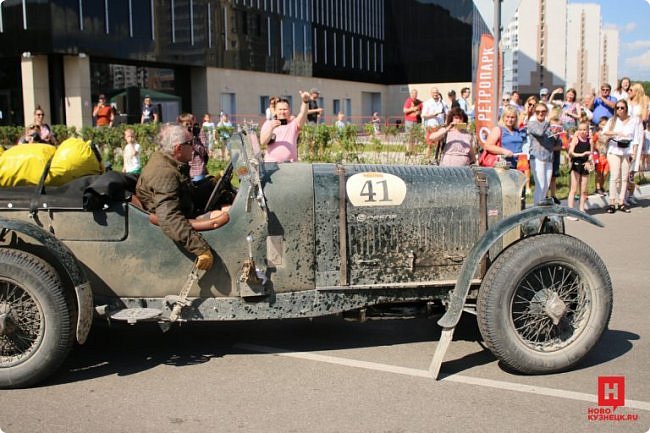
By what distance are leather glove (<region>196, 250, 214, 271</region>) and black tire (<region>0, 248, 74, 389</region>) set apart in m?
0.84

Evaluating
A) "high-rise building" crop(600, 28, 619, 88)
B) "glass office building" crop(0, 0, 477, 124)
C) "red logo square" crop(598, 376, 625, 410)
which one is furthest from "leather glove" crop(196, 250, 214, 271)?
"high-rise building" crop(600, 28, 619, 88)

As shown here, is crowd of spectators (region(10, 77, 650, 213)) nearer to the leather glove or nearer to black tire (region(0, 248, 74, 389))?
the leather glove

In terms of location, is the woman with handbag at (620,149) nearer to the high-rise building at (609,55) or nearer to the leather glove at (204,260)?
the leather glove at (204,260)

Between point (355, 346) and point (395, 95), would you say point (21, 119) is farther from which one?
point (395, 95)

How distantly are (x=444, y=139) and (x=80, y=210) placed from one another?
4458 millimetres

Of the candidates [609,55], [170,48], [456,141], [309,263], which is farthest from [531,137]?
[609,55]

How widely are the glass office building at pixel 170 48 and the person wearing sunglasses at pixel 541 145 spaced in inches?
807

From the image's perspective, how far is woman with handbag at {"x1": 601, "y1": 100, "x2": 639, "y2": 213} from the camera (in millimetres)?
11609

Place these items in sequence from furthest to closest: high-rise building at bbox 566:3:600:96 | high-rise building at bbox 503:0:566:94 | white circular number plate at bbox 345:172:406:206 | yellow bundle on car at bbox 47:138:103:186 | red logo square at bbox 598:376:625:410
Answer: high-rise building at bbox 566:3:600:96 → high-rise building at bbox 503:0:566:94 → yellow bundle on car at bbox 47:138:103:186 → white circular number plate at bbox 345:172:406:206 → red logo square at bbox 598:376:625:410

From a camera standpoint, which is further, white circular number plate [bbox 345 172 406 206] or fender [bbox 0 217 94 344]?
white circular number plate [bbox 345 172 406 206]

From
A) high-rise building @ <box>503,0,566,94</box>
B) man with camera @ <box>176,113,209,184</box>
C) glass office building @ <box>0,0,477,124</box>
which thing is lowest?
man with camera @ <box>176,113,209,184</box>

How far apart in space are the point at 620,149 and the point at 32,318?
1006 cm

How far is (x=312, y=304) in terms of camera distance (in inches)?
181

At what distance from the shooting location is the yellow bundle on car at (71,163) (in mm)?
4754
